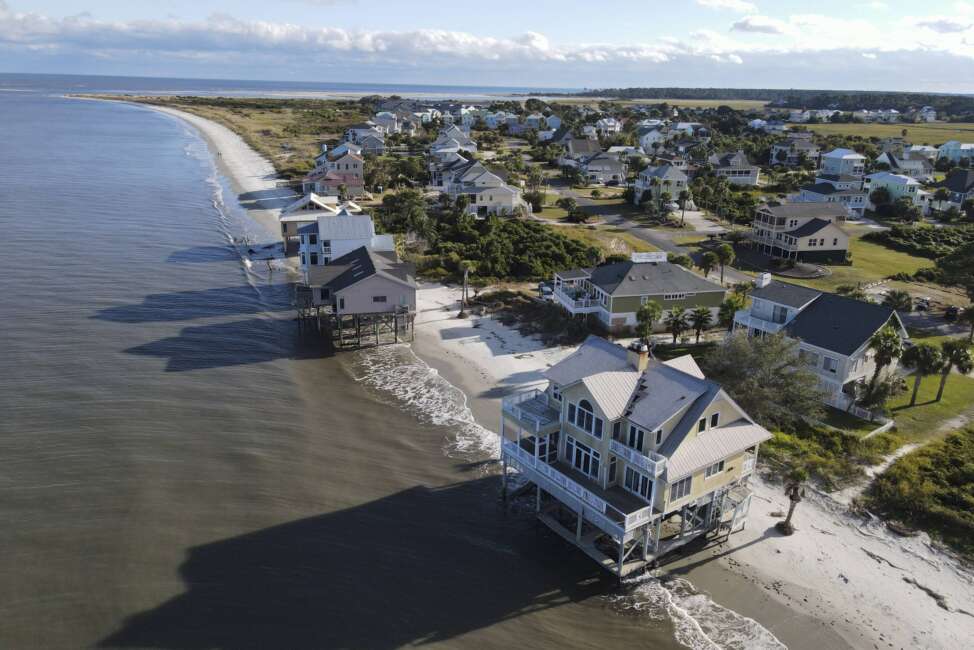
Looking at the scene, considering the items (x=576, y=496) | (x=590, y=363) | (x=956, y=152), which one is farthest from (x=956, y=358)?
(x=956, y=152)

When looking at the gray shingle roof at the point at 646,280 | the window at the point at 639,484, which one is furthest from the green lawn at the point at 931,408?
the window at the point at 639,484

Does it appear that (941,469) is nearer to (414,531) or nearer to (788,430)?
(788,430)

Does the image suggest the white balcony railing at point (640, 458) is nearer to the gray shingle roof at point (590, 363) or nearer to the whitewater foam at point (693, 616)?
the gray shingle roof at point (590, 363)

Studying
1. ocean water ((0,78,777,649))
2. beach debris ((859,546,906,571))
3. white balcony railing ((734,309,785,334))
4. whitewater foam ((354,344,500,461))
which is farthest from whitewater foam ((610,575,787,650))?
white balcony railing ((734,309,785,334))

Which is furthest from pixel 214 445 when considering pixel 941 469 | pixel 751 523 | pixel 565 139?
pixel 565 139

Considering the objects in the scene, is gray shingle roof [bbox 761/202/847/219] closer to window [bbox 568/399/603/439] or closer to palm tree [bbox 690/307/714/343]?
palm tree [bbox 690/307/714/343]

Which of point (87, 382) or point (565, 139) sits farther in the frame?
point (565, 139)

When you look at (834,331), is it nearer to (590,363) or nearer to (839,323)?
(839,323)
